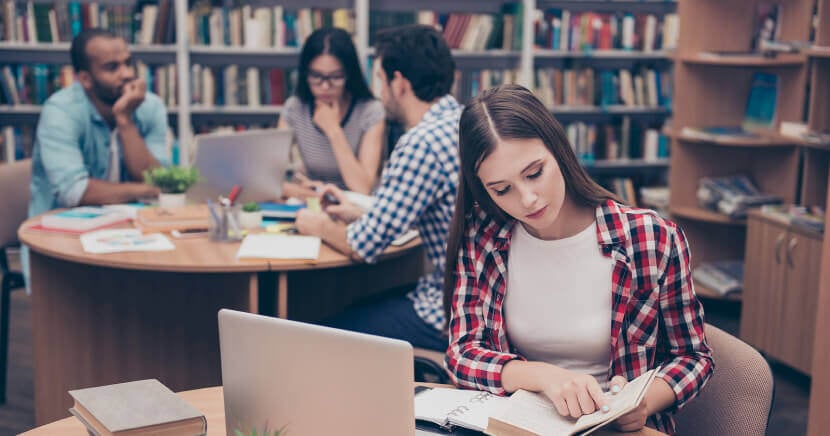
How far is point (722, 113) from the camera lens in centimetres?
442

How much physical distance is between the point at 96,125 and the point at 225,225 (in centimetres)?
100

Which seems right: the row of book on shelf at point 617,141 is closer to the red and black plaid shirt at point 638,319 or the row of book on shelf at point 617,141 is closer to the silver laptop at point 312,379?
the red and black plaid shirt at point 638,319

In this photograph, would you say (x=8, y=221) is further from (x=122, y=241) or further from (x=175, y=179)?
(x=122, y=241)

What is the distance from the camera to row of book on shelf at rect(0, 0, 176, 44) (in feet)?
17.0

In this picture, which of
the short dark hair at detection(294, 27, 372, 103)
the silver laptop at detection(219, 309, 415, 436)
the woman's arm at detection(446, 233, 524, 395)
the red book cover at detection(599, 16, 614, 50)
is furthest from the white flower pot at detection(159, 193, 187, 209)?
the red book cover at detection(599, 16, 614, 50)

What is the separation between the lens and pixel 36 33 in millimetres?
5223

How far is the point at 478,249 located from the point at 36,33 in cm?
428

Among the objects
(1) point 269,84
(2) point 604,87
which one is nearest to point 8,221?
(1) point 269,84

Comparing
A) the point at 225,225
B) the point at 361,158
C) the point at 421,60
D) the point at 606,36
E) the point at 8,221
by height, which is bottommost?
the point at 8,221

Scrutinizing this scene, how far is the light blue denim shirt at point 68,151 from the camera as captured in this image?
126 inches

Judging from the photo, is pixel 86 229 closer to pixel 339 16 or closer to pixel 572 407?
pixel 572 407

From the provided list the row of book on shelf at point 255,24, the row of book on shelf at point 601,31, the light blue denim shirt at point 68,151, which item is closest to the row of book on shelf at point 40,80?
the row of book on shelf at point 255,24

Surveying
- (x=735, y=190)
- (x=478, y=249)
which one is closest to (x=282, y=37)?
(x=735, y=190)

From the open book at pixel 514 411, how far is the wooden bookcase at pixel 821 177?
1375mm
